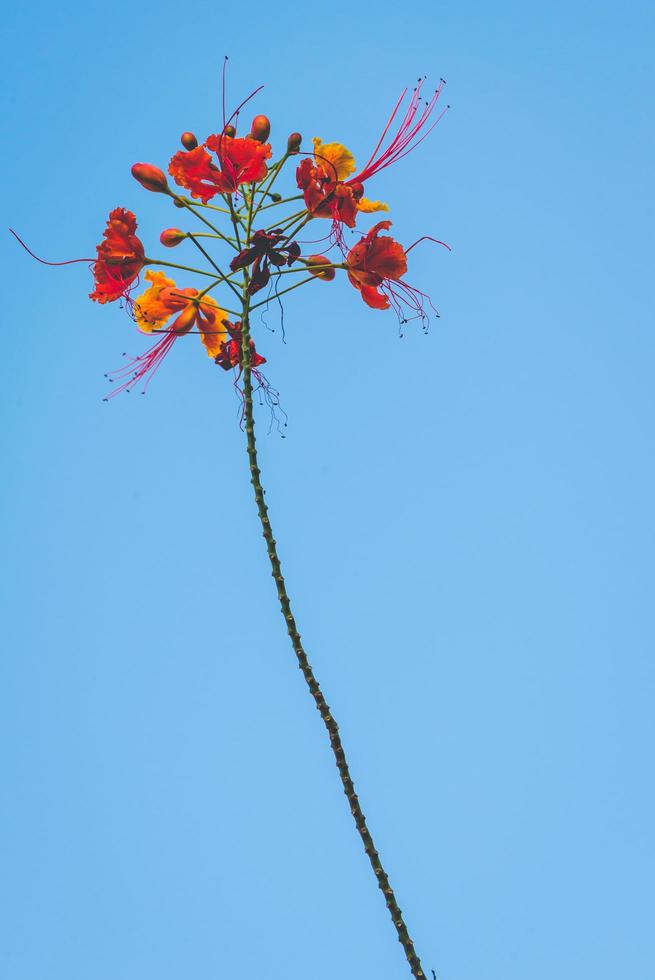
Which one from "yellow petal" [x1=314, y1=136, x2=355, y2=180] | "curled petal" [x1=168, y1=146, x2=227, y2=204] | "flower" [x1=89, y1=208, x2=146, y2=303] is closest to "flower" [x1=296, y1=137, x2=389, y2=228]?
"yellow petal" [x1=314, y1=136, x2=355, y2=180]

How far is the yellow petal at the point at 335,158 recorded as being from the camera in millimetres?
3727

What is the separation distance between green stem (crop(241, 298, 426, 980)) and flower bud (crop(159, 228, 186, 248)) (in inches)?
39.4

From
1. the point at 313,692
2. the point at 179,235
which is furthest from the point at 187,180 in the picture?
the point at 313,692

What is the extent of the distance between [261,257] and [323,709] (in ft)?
5.10

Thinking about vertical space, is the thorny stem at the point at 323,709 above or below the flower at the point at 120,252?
below

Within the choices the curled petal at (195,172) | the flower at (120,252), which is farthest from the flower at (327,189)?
the flower at (120,252)

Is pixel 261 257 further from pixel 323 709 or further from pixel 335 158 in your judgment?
pixel 323 709

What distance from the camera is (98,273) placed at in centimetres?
399

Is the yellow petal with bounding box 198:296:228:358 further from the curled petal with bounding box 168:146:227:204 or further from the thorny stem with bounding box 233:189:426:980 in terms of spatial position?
the thorny stem with bounding box 233:189:426:980

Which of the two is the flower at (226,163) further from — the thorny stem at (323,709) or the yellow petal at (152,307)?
the thorny stem at (323,709)

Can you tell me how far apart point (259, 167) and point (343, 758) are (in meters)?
2.02

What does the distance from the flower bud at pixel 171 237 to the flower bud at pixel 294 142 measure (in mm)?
482

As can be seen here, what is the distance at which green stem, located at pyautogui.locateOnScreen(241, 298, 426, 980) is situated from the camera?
2.59m

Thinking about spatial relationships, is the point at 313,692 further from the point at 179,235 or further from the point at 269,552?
the point at 179,235
